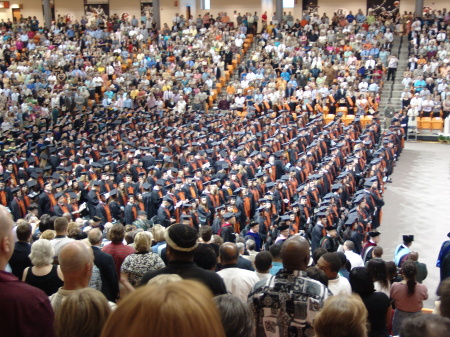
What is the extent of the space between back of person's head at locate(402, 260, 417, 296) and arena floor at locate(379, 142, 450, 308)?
326 cm

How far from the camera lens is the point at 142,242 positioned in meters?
4.25

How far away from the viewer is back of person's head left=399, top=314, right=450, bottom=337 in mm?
1875

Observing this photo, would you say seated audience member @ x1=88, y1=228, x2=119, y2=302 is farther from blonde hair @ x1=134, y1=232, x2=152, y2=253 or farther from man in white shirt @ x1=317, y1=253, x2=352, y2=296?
man in white shirt @ x1=317, y1=253, x2=352, y2=296

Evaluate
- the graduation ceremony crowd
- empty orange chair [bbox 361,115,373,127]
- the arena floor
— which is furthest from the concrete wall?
the arena floor

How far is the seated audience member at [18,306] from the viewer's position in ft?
7.02

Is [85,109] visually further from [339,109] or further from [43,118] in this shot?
[339,109]

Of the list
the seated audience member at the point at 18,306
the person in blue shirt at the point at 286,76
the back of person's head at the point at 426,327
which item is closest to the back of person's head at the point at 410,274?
the back of person's head at the point at 426,327

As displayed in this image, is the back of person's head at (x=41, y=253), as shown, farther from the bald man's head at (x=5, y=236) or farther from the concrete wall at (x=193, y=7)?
the concrete wall at (x=193, y=7)

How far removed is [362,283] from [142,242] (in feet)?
5.17

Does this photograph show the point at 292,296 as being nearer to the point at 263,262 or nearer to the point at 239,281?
the point at 239,281

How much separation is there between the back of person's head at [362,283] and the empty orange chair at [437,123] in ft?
54.7

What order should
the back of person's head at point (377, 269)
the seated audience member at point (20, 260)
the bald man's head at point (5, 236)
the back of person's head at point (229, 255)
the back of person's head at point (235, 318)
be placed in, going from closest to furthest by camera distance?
the bald man's head at point (5, 236) < the back of person's head at point (235, 318) < the back of person's head at point (229, 255) < the seated audience member at point (20, 260) < the back of person's head at point (377, 269)

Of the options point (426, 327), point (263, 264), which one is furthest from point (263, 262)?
point (426, 327)

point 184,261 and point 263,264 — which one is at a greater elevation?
point 184,261
